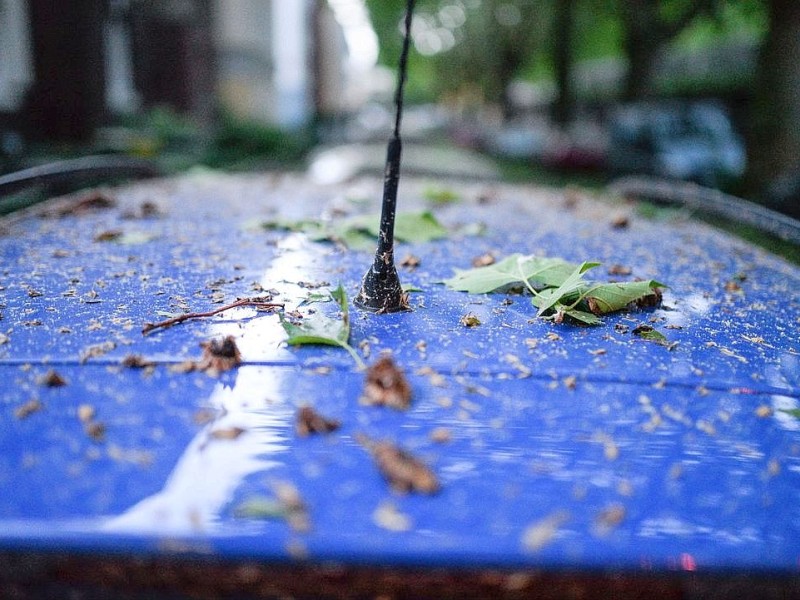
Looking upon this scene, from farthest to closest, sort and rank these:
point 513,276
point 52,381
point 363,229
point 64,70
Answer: point 64,70
point 363,229
point 513,276
point 52,381

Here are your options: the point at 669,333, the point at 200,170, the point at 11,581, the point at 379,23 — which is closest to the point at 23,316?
the point at 11,581

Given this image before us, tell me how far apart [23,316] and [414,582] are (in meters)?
1.10

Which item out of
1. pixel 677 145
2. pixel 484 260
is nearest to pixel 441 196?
pixel 484 260

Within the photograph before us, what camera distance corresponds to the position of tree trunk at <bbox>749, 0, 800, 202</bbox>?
26.4ft

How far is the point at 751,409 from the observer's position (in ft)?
3.63

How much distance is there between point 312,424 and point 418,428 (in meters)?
0.16

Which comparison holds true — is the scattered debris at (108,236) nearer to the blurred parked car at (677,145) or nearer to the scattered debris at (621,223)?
the scattered debris at (621,223)

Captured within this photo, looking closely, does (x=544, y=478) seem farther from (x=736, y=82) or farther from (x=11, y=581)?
(x=736, y=82)

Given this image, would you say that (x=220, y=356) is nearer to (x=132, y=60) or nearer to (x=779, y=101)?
(x=779, y=101)

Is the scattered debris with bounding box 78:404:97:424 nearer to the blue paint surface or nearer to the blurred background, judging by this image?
the blue paint surface

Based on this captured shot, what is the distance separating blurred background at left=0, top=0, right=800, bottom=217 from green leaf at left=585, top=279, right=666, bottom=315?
10.1 ft

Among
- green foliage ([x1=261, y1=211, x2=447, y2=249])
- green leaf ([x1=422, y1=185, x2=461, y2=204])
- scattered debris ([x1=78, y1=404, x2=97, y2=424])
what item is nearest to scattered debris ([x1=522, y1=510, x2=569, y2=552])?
scattered debris ([x1=78, y1=404, x2=97, y2=424])

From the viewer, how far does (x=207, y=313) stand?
1438 millimetres

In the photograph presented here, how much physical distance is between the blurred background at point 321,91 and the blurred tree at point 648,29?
5 cm
